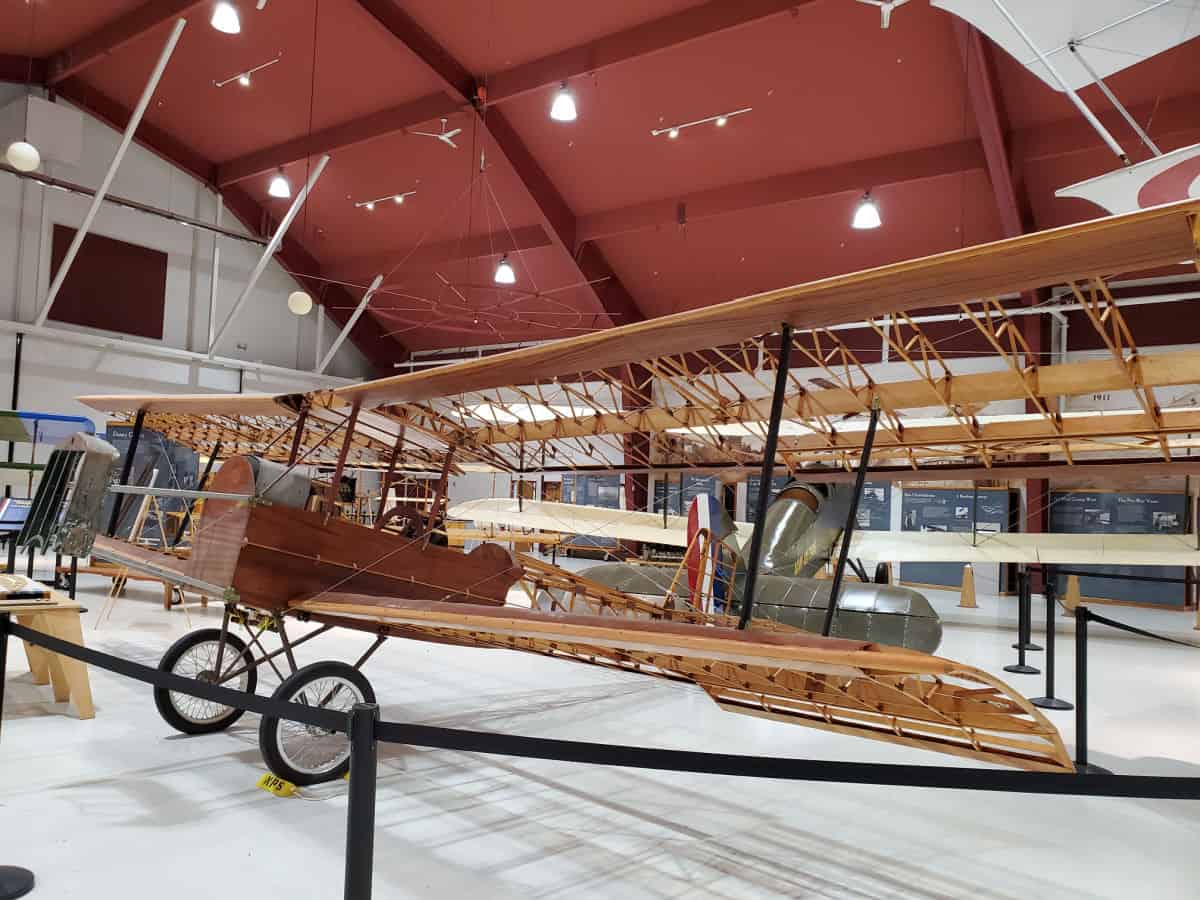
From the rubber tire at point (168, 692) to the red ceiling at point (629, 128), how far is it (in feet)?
18.8

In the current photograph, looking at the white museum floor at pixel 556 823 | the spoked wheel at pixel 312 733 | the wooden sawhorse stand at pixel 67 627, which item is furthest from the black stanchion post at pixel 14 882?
the wooden sawhorse stand at pixel 67 627

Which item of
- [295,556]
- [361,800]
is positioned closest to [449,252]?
[295,556]

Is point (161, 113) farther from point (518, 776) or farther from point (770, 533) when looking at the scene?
point (518, 776)

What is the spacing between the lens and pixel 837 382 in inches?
228

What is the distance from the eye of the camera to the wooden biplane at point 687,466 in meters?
2.78

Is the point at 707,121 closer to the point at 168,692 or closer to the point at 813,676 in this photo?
the point at 813,676

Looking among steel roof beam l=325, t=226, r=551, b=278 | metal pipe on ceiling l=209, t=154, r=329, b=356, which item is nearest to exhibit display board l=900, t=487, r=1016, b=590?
steel roof beam l=325, t=226, r=551, b=278

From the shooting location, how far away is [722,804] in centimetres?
439

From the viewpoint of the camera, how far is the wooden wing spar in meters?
2.60

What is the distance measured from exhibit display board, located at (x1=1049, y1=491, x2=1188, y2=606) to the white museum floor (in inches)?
410

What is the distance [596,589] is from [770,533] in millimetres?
4546

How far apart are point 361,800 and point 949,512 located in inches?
666

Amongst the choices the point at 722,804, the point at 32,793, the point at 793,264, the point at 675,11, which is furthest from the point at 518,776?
the point at 793,264

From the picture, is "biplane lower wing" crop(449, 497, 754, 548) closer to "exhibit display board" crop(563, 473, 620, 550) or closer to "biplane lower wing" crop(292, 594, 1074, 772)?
"biplane lower wing" crop(292, 594, 1074, 772)
